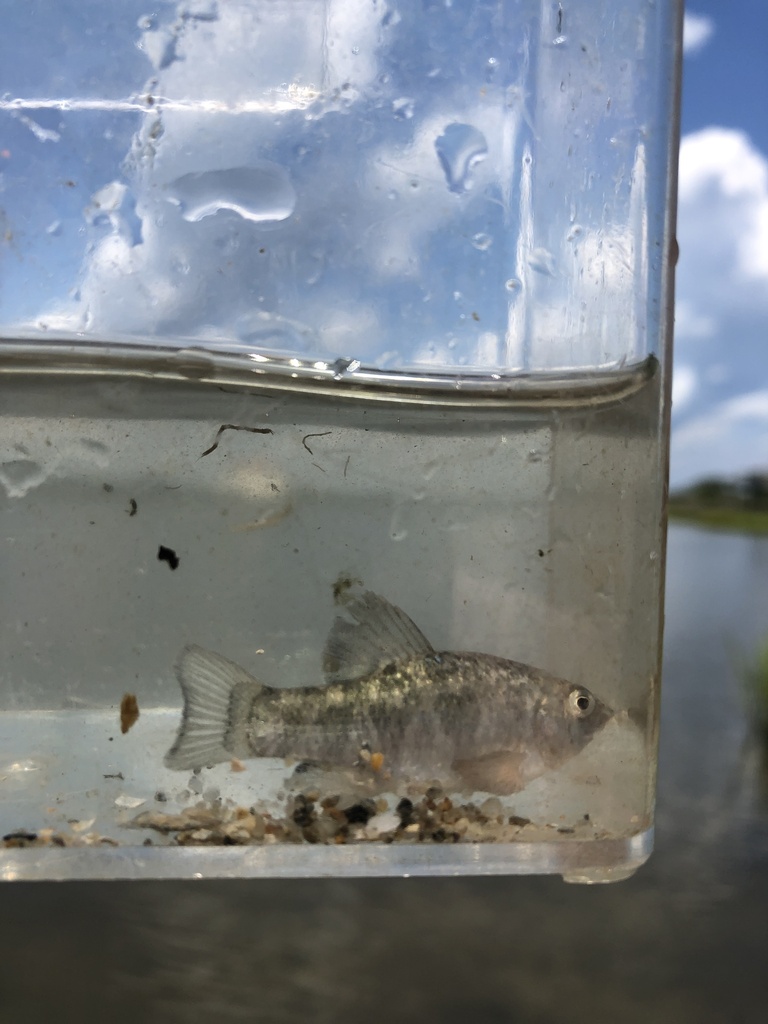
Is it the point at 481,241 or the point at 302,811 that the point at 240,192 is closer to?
the point at 481,241

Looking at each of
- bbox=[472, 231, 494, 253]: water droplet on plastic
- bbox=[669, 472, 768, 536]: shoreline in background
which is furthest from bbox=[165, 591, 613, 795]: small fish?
bbox=[669, 472, 768, 536]: shoreline in background

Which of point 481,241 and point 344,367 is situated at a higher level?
point 481,241

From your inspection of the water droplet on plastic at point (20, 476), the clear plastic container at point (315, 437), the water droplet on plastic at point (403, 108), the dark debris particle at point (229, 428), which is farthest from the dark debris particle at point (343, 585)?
the water droplet on plastic at point (403, 108)

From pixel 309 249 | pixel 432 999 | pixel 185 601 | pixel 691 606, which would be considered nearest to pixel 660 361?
pixel 309 249

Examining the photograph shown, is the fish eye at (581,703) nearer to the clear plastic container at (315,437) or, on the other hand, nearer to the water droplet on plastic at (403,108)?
the clear plastic container at (315,437)

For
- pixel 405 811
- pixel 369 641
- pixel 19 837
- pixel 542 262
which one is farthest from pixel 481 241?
pixel 19 837

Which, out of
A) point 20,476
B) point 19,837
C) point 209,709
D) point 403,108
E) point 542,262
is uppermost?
point 403,108

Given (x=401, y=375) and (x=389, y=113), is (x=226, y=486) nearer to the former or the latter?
(x=401, y=375)
